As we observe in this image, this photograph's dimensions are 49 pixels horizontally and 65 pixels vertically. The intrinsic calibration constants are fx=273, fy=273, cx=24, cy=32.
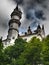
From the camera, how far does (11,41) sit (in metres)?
95.9

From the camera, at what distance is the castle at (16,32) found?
9550 cm

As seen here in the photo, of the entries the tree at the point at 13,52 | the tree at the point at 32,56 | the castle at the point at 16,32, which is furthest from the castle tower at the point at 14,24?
the tree at the point at 32,56

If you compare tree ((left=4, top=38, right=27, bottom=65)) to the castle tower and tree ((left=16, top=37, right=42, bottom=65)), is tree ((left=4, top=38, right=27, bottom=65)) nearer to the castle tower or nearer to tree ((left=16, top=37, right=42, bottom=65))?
tree ((left=16, top=37, right=42, bottom=65))

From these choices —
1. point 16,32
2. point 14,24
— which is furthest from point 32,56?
point 14,24

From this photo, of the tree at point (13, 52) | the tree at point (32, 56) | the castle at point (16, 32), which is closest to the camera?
the tree at point (32, 56)

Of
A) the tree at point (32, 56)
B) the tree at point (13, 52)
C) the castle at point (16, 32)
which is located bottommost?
the tree at point (32, 56)

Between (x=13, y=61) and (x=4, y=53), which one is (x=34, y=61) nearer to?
(x=13, y=61)

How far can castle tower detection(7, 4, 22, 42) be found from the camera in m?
97.4

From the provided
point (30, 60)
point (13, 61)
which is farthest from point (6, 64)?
point (30, 60)

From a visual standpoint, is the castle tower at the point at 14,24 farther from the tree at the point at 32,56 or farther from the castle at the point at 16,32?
the tree at the point at 32,56

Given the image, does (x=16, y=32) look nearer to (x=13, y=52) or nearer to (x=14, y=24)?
(x=14, y=24)

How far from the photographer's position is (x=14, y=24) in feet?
327

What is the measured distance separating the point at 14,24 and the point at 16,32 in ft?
11.2

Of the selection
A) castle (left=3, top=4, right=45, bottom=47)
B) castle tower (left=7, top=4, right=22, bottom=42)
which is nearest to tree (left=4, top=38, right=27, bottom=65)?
castle (left=3, top=4, right=45, bottom=47)
